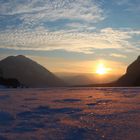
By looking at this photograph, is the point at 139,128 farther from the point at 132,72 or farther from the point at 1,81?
the point at 132,72

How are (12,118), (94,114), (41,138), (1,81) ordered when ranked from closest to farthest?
1. (41,138)
2. (12,118)
3. (94,114)
4. (1,81)

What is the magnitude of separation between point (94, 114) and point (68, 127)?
10.8 feet

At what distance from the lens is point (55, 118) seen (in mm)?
12711

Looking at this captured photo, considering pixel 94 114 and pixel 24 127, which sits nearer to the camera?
pixel 24 127

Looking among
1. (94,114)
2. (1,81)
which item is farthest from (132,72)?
(94,114)

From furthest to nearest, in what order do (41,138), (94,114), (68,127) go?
1. (94,114)
2. (68,127)
3. (41,138)

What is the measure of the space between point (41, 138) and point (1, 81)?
323 feet

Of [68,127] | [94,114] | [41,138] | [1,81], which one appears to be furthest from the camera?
[1,81]

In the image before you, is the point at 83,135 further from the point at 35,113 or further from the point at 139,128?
the point at 35,113

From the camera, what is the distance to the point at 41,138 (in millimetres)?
8906

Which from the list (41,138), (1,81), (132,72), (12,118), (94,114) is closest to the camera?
(41,138)

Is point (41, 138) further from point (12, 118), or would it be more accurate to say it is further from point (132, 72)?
point (132, 72)

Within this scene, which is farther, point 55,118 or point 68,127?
point 55,118

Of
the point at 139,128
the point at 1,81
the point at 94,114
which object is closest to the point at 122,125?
the point at 139,128
